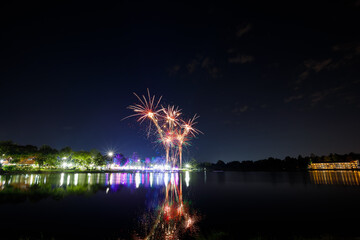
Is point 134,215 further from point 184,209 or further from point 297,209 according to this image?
point 297,209

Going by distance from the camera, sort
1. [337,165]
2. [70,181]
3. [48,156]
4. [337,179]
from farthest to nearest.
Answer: [337,165] → [48,156] → [337,179] → [70,181]

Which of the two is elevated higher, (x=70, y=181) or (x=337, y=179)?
(x=70, y=181)

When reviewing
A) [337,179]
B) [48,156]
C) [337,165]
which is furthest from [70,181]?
[337,165]

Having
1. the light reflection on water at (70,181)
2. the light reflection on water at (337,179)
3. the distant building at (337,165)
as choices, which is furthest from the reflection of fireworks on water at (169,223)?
the distant building at (337,165)

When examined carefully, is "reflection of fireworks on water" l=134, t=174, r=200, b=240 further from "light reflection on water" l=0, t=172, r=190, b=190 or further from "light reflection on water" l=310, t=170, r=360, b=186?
"light reflection on water" l=310, t=170, r=360, b=186

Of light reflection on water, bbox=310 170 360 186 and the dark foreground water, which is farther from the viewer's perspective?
light reflection on water, bbox=310 170 360 186

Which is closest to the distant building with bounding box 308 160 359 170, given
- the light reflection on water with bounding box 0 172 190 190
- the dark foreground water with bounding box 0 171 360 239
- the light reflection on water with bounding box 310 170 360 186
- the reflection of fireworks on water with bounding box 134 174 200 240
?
the light reflection on water with bounding box 310 170 360 186

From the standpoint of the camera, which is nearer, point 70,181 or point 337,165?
point 70,181

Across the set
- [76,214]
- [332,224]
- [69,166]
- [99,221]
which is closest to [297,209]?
[332,224]

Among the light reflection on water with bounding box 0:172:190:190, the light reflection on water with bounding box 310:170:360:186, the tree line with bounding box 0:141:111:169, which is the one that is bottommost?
the light reflection on water with bounding box 310:170:360:186

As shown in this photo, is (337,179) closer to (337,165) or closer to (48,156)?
(48,156)

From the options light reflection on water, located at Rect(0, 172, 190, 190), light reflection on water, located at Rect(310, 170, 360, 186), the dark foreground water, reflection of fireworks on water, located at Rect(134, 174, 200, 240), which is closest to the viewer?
reflection of fireworks on water, located at Rect(134, 174, 200, 240)

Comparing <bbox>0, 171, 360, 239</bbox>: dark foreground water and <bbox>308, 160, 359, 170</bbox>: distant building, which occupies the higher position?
<bbox>308, 160, 359, 170</bbox>: distant building

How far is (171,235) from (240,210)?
31.1 feet
